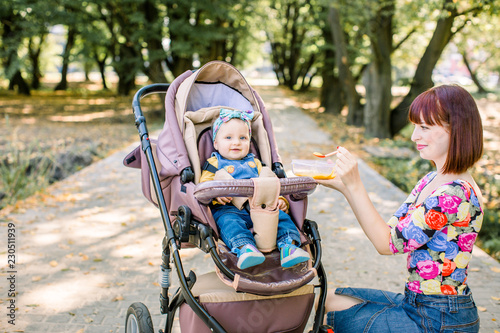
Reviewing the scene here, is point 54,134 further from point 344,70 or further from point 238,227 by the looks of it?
point 238,227

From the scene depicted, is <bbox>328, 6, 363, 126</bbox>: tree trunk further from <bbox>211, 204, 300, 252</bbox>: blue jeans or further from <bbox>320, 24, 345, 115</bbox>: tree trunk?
<bbox>211, 204, 300, 252</bbox>: blue jeans

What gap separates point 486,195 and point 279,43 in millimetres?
26551

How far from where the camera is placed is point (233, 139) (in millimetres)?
3051

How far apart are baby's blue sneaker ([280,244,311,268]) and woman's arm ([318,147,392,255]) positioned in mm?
360

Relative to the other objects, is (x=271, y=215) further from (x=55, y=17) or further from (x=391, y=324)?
(x=55, y=17)

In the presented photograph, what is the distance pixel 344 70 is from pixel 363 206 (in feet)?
39.5

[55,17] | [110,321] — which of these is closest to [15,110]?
[55,17]

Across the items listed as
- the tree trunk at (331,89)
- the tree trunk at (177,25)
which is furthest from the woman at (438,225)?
the tree trunk at (331,89)

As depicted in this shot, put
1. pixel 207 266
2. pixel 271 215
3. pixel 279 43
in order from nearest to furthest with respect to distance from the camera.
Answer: pixel 271 215 < pixel 207 266 < pixel 279 43

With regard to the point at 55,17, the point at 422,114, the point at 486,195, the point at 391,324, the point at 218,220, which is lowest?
the point at 486,195

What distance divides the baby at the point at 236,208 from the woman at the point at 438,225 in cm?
43

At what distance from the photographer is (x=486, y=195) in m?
7.58

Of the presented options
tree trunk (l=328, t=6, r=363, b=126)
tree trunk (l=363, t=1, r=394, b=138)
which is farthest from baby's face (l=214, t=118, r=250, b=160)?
tree trunk (l=328, t=6, r=363, b=126)

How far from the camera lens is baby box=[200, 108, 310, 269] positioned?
230 centimetres
